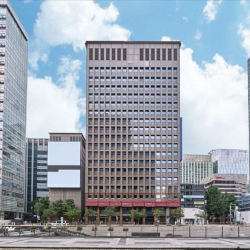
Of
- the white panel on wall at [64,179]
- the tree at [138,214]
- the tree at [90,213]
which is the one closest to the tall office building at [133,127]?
the white panel on wall at [64,179]

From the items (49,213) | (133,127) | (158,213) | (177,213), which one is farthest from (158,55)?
(49,213)

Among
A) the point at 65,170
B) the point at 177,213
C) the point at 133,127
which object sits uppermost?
the point at 133,127

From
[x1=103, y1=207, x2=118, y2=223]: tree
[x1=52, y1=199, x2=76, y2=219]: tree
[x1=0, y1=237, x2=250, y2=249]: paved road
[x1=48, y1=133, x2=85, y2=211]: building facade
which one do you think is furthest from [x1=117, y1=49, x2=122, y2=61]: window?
[x1=0, y1=237, x2=250, y2=249]: paved road

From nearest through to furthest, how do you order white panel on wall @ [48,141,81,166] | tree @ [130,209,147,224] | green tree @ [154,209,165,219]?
tree @ [130,209,147,224] → green tree @ [154,209,165,219] → white panel on wall @ [48,141,81,166]

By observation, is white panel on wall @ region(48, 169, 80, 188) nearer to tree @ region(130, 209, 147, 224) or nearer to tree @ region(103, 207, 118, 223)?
tree @ region(103, 207, 118, 223)

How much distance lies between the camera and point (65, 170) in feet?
559

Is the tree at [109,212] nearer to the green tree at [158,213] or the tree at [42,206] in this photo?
the green tree at [158,213]

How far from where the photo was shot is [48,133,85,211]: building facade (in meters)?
170

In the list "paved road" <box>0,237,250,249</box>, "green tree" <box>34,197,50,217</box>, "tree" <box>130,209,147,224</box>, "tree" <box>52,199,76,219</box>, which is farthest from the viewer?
"green tree" <box>34,197,50,217</box>

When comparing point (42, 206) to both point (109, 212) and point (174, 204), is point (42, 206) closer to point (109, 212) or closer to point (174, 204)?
point (109, 212)

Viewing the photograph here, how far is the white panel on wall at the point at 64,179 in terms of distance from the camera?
169250 millimetres

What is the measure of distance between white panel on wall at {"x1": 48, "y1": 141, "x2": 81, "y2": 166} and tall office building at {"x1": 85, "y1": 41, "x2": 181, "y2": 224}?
14.1 feet

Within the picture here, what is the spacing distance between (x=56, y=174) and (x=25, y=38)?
196ft

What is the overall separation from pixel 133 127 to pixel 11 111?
4224cm
